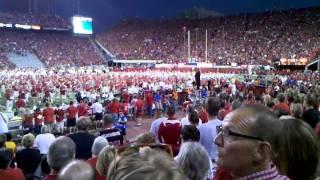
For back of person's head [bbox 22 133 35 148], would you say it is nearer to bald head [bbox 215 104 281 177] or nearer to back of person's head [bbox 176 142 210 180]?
back of person's head [bbox 176 142 210 180]

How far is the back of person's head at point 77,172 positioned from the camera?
2.33 m

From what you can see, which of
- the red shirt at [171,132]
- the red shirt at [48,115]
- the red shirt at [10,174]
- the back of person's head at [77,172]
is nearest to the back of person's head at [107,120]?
the red shirt at [171,132]

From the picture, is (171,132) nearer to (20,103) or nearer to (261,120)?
(261,120)

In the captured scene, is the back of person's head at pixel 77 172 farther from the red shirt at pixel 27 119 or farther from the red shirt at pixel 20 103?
the red shirt at pixel 20 103

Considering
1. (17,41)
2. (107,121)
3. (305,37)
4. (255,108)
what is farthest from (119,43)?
(255,108)

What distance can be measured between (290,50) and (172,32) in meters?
29.4

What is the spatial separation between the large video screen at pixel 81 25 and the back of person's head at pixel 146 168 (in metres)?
84.0

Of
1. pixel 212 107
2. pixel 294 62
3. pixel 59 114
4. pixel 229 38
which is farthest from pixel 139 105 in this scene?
pixel 229 38

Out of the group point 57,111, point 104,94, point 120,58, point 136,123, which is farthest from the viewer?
point 120,58

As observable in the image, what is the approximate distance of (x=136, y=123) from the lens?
20.2 meters

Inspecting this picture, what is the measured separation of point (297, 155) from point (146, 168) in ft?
5.59

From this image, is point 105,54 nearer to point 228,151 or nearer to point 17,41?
point 17,41

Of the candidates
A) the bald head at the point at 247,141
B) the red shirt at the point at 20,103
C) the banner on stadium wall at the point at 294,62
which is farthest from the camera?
the banner on stadium wall at the point at 294,62

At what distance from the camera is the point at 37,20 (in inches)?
3246
